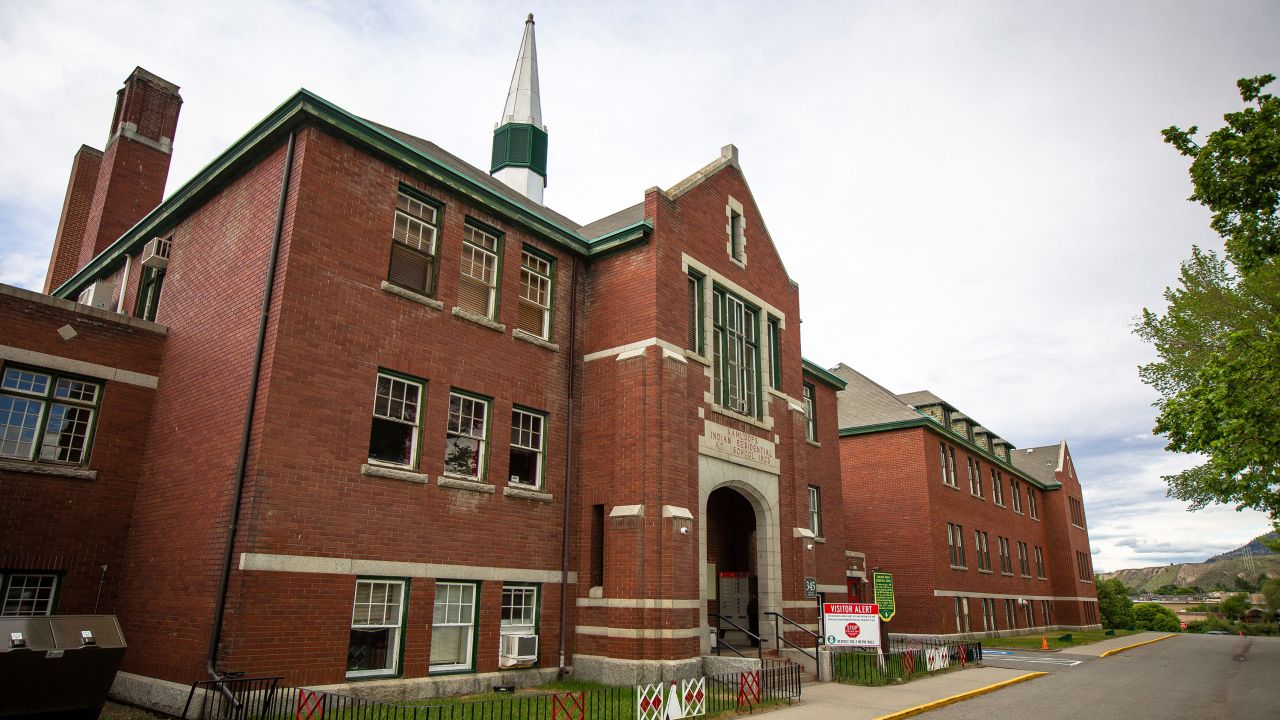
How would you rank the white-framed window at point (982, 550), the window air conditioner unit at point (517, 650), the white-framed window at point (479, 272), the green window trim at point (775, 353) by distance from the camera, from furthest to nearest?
1. the white-framed window at point (982, 550)
2. the green window trim at point (775, 353)
3. the white-framed window at point (479, 272)
4. the window air conditioner unit at point (517, 650)

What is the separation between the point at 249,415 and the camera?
41.9 feet

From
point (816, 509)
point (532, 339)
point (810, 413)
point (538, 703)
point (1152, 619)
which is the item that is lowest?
point (1152, 619)

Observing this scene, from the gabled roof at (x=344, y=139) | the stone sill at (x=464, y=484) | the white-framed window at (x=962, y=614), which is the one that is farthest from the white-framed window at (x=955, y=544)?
the stone sill at (x=464, y=484)

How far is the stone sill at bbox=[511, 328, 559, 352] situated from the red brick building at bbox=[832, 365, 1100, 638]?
2179cm

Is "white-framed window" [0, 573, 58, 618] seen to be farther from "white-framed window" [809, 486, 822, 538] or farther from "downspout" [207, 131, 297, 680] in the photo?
"white-framed window" [809, 486, 822, 538]

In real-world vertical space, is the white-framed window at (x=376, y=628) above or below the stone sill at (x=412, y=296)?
below

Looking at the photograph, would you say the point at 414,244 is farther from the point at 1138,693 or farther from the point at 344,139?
the point at 1138,693

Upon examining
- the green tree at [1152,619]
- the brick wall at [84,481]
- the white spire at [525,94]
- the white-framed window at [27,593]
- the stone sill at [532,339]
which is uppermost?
the white spire at [525,94]

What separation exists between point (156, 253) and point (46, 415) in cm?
490

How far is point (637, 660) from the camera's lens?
15.9m

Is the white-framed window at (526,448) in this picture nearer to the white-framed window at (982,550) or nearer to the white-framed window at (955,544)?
the white-framed window at (955,544)

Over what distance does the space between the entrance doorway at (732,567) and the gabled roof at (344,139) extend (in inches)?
323

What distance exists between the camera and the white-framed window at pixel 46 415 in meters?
14.1

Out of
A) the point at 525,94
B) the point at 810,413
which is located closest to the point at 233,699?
the point at 810,413
